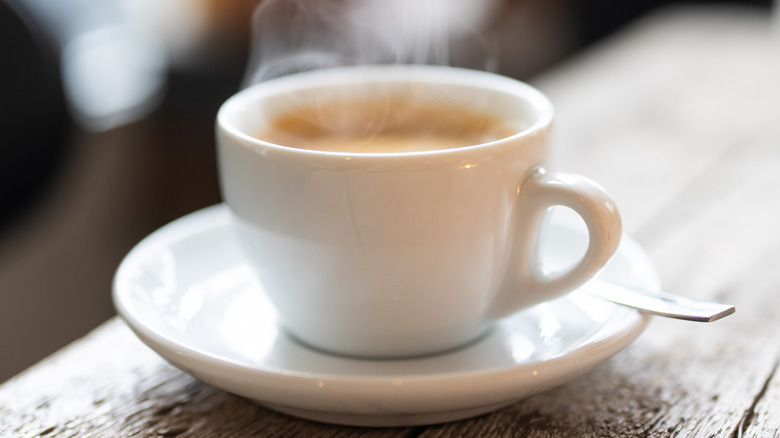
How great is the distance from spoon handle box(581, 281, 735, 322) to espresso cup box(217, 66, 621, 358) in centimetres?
5

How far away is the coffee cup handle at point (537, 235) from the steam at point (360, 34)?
30 centimetres

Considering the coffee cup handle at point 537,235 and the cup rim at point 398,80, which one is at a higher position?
the cup rim at point 398,80

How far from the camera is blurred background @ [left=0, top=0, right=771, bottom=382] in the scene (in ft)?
4.23

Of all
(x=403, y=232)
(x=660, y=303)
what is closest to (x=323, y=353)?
(x=403, y=232)

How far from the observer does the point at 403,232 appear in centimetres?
51

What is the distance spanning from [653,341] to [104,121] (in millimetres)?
1422

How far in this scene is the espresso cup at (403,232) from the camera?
20.0 inches

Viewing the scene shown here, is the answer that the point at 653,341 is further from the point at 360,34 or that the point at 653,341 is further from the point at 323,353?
the point at 360,34

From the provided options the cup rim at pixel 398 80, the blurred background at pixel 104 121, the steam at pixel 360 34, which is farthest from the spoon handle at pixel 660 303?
the blurred background at pixel 104 121

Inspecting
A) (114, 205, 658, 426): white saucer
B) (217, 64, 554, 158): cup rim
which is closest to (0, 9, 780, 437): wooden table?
(114, 205, 658, 426): white saucer

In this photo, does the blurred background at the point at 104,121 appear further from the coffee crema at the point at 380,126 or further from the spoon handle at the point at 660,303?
the spoon handle at the point at 660,303

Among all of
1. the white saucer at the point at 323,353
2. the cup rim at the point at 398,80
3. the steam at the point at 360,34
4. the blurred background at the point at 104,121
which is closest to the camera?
the white saucer at the point at 323,353

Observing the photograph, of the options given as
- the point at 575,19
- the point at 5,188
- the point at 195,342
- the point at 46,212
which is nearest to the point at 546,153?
the point at 195,342

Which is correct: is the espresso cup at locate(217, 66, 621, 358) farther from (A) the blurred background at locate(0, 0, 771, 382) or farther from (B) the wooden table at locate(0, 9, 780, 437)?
(A) the blurred background at locate(0, 0, 771, 382)
